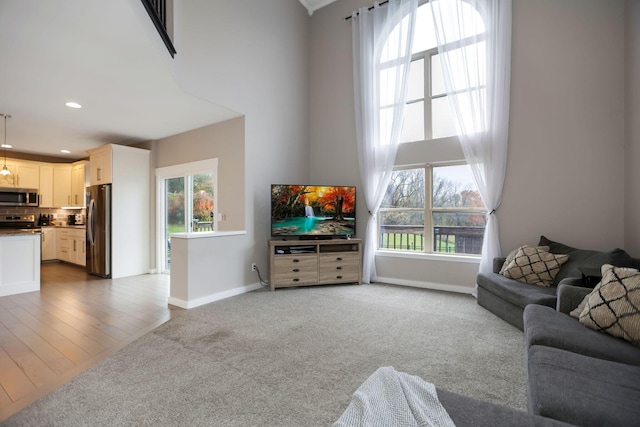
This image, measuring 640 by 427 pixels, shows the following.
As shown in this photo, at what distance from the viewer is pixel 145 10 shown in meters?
2.41

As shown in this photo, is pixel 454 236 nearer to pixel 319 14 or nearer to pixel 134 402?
pixel 134 402

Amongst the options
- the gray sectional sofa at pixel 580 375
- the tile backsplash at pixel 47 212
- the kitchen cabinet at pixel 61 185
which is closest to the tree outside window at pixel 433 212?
the gray sectional sofa at pixel 580 375

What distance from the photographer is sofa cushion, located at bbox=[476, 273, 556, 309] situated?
260cm

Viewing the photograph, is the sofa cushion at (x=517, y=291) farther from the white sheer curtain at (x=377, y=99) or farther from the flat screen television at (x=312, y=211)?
the flat screen television at (x=312, y=211)

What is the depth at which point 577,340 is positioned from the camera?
1653mm

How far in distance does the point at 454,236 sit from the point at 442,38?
287 cm

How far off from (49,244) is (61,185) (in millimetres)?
1429

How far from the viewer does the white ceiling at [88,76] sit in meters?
2.22

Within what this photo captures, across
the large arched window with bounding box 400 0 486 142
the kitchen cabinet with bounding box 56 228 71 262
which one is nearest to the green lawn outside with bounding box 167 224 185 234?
the kitchen cabinet with bounding box 56 228 71 262

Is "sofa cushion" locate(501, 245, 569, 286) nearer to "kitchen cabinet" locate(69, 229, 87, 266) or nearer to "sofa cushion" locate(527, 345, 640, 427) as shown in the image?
"sofa cushion" locate(527, 345, 640, 427)

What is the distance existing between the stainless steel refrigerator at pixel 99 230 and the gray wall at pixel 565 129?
5.74 meters

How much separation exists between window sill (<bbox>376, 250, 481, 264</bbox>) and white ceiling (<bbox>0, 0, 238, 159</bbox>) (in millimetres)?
3264

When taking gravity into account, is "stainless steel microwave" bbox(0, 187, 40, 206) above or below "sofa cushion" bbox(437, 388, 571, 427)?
above

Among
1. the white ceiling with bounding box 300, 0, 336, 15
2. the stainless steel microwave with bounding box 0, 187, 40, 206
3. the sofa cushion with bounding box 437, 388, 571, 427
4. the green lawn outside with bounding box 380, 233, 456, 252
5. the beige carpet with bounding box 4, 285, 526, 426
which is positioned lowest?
the beige carpet with bounding box 4, 285, 526, 426
